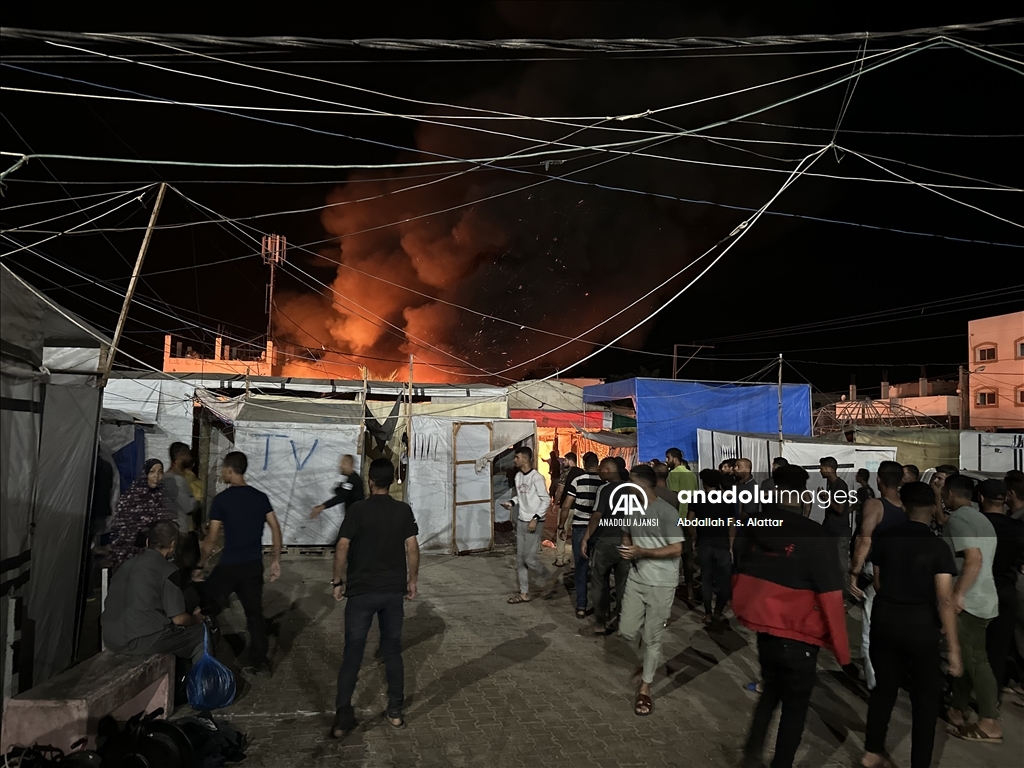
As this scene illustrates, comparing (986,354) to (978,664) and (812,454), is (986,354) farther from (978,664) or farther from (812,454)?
(978,664)

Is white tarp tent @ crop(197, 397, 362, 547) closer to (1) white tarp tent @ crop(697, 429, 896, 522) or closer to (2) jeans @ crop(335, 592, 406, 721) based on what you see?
(2) jeans @ crop(335, 592, 406, 721)

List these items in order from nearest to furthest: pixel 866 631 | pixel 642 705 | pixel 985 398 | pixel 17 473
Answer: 1. pixel 17 473
2. pixel 642 705
3. pixel 866 631
4. pixel 985 398

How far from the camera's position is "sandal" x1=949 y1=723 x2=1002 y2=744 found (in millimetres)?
4539

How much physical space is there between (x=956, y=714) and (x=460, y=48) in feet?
20.6

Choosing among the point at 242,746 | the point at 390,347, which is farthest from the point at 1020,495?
the point at 390,347

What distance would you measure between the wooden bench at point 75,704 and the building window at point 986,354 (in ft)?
132

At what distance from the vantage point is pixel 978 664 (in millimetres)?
4535

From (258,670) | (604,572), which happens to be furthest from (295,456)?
(604,572)

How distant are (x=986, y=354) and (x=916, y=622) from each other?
37.9 m

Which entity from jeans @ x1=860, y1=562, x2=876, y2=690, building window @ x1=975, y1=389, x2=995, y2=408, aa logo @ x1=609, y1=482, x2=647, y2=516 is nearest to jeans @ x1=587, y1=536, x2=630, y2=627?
aa logo @ x1=609, y1=482, x2=647, y2=516

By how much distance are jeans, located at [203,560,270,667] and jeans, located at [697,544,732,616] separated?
4827 mm

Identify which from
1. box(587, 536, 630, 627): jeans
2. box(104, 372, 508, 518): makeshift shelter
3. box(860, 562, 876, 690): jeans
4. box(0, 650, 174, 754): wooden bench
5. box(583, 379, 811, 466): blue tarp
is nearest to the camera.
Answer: box(0, 650, 174, 754): wooden bench

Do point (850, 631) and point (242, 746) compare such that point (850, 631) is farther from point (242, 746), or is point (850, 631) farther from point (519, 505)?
point (242, 746)

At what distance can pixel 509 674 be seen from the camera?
221 inches
